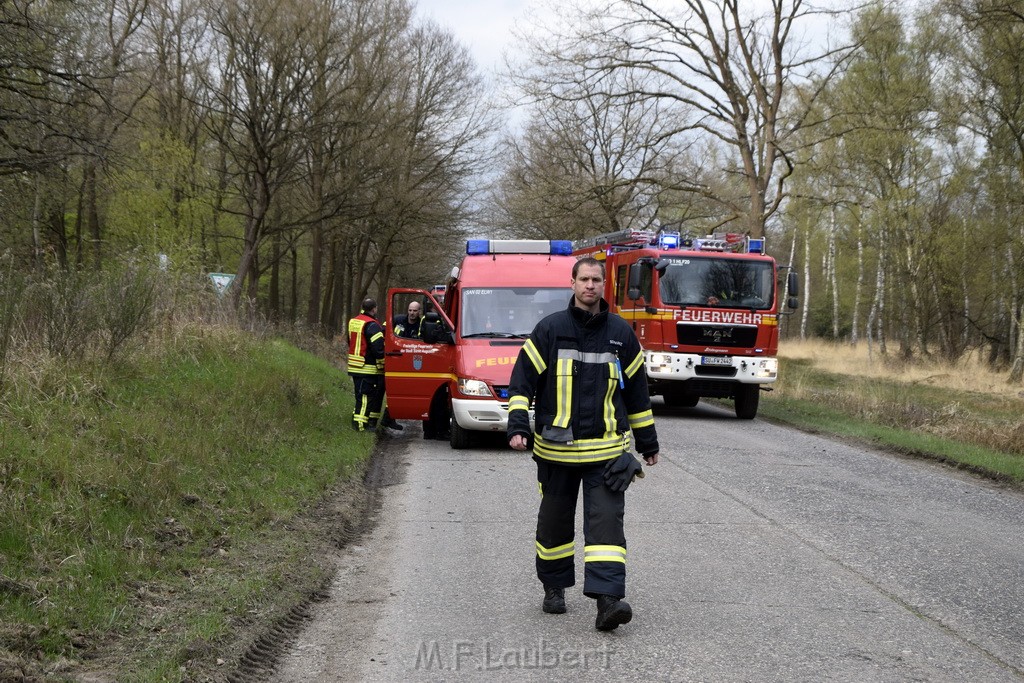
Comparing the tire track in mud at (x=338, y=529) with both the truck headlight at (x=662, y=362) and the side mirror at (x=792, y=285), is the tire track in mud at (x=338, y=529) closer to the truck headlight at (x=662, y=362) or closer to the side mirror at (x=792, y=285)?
the truck headlight at (x=662, y=362)

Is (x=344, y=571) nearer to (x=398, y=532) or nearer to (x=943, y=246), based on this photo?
(x=398, y=532)

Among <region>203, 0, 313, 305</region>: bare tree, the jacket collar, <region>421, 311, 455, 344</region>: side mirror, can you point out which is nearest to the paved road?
the jacket collar

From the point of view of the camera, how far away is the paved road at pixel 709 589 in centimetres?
509

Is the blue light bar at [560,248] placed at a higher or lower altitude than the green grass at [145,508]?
higher

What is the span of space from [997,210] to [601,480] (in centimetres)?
2812

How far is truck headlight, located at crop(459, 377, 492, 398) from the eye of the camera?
13250 mm

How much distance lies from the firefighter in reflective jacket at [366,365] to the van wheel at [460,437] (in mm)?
1755

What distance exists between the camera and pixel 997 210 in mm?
30078

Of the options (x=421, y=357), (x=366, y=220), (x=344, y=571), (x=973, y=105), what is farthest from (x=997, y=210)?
(x=344, y=571)

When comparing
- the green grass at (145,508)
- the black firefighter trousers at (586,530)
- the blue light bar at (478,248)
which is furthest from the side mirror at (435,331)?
the black firefighter trousers at (586,530)

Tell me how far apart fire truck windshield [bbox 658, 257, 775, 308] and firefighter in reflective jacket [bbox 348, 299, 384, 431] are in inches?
231

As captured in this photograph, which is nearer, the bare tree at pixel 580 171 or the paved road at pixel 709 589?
Result: the paved road at pixel 709 589

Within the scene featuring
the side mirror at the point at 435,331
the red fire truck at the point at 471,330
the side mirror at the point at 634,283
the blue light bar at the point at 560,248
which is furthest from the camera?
the side mirror at the point at 634,283

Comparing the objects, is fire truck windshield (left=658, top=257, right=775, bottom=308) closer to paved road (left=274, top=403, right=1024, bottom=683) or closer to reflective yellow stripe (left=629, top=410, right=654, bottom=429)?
paved road (left=274, top=403, right=1024, bottom=683)
